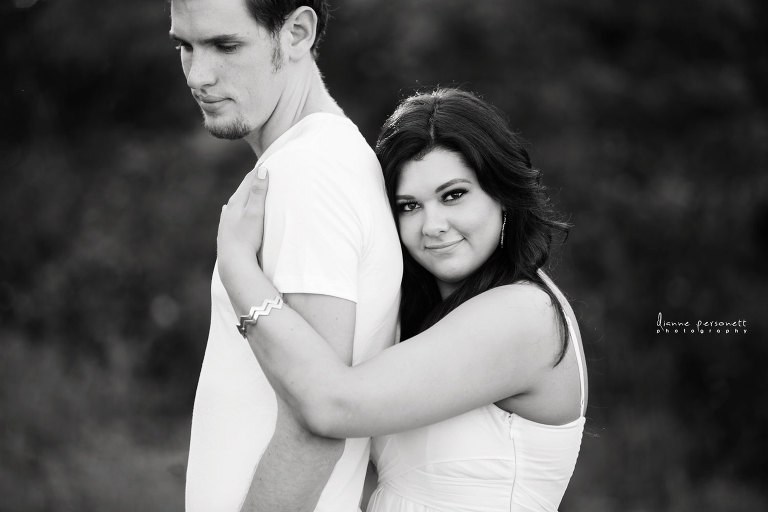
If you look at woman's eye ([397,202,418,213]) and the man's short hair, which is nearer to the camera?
the man's short hair

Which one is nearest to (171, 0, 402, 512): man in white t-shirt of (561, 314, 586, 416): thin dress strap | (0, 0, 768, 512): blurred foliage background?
(561, 314, 586, 416): thin dress strap

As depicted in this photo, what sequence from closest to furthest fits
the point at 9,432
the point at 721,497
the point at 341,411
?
the point at 341,411
the point at 721,497
the point at 9,432

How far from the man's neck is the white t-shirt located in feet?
0.40

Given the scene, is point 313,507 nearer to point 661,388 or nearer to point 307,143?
point 307,143

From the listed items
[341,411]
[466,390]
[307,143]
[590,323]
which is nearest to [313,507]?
[341,411]

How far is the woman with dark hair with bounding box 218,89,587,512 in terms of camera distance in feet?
6.15

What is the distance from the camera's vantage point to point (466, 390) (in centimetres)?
201

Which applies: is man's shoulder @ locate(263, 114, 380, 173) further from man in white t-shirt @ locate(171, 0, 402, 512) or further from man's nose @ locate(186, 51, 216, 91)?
man's nose @ locate(186, 51, 216, 91)

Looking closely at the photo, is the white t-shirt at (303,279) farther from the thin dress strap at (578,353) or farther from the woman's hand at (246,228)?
the thin dress strap at (578,353)

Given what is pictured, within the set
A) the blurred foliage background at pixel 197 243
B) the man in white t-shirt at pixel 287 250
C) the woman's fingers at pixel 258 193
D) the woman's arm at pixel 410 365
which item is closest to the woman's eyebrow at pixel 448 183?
the man in white t-shirt at pixel 287 250

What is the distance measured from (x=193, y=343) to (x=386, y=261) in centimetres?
471

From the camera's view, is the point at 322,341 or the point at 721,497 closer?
the point at 322,341

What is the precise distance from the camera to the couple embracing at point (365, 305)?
1.88 meters

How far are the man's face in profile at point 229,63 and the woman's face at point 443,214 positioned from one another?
1.27 feet
